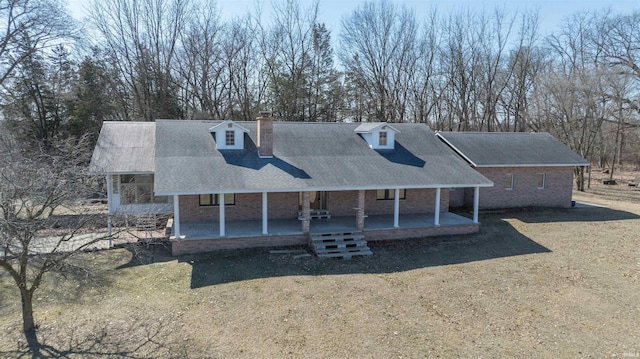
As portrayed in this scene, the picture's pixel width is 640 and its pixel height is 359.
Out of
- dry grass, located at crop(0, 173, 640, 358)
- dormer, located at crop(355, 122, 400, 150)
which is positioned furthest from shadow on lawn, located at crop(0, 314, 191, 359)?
dormer, located at crop(355, 122, 400, 150)

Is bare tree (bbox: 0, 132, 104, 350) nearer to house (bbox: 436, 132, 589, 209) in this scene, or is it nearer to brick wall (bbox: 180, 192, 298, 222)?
brick wall (bbox: 180, 192, 298, 222)

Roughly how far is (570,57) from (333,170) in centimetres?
3550

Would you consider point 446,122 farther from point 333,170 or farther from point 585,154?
point 333,170

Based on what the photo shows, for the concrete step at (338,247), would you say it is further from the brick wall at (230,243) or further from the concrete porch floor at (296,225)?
the brick wall at (230,243)

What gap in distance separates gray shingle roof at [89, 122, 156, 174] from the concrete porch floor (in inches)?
134

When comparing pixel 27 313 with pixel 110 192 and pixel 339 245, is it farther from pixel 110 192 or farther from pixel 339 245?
pixel 339 245

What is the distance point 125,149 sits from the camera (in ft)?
59.4

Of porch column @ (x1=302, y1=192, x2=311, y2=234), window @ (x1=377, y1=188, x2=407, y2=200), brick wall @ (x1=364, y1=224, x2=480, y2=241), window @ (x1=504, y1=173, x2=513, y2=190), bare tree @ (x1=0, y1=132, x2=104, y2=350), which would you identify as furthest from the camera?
window @ (x1=504, y1=173, x2=513, y2=190)

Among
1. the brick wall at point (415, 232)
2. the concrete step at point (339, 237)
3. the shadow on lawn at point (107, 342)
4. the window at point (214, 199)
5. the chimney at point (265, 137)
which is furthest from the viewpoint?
the chimney at point (265, 137)

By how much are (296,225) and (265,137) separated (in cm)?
428

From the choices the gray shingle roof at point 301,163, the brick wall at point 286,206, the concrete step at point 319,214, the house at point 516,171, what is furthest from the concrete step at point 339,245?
the house at point 516,171

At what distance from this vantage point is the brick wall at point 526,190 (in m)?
22.2

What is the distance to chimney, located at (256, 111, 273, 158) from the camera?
57.0ft

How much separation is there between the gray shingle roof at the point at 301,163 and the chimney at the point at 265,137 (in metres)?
0.37
